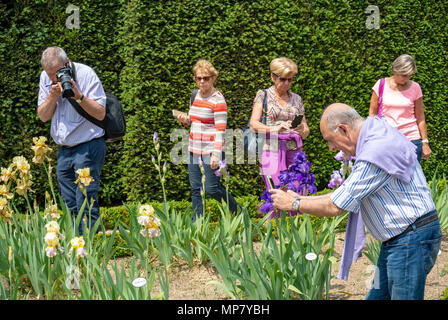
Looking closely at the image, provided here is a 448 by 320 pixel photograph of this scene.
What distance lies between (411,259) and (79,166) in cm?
276

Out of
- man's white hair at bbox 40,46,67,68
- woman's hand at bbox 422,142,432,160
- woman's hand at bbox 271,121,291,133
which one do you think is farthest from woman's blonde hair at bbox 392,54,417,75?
man's white hair at bbox 40,46,67,68

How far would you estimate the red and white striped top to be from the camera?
4.62 m

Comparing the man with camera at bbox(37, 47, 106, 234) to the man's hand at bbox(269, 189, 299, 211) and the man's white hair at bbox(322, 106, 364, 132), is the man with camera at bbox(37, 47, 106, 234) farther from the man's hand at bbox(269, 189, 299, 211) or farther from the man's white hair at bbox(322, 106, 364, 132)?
the man's white hair at bbox(322, 106, 364, 132)

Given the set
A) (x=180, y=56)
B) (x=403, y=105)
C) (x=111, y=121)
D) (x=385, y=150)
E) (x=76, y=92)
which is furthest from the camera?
(x=180, y=56)

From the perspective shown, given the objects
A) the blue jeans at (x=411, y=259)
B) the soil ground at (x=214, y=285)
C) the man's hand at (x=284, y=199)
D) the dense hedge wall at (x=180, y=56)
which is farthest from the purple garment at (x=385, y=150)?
the dense hedge wall at (x=180, y=56)

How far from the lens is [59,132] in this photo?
14.3 ft

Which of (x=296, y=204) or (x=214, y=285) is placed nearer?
(x=296, y=204)

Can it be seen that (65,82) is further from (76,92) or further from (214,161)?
(214,161)

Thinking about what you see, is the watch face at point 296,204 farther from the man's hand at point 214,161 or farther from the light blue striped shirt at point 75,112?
the light blue striped shirt at point 75,112

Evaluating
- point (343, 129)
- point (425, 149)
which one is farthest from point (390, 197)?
point (425, 149)

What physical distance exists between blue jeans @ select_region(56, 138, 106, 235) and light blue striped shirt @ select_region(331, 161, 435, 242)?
96.4 inches

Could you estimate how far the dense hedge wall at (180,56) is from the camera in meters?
5.93

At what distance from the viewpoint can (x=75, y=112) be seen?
434 cm

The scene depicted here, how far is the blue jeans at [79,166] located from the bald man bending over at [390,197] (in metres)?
2.34
